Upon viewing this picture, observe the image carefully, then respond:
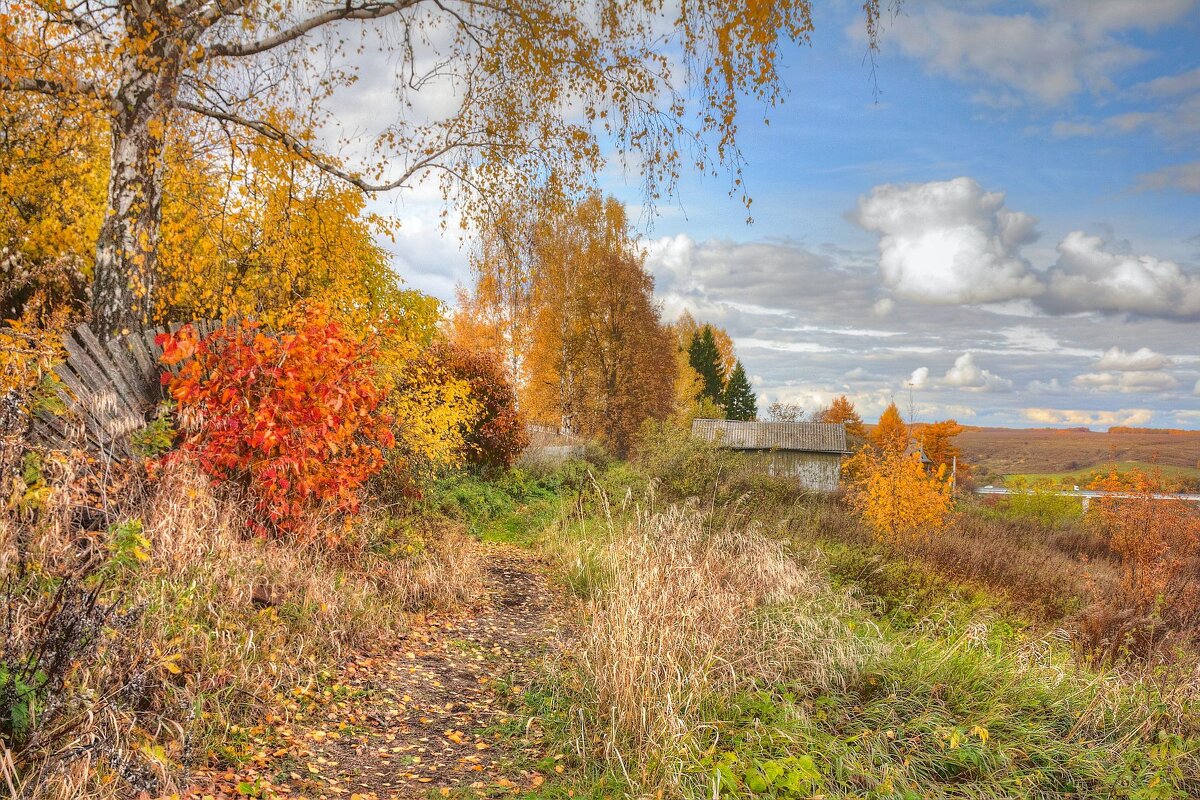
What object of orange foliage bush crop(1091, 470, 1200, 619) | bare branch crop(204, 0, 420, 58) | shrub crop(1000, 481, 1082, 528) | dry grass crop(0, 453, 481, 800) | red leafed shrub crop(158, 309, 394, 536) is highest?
bare branch crop(204, 0, 420, 58)

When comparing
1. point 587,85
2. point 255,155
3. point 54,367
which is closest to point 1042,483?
point 587,85

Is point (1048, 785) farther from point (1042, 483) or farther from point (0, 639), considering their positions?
point (1042, 483)

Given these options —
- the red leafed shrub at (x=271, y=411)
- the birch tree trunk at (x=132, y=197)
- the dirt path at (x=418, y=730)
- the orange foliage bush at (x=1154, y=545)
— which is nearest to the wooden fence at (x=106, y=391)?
the red leafed shrub at (x=271, y=411)

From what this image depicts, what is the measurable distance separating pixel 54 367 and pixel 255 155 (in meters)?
3.73

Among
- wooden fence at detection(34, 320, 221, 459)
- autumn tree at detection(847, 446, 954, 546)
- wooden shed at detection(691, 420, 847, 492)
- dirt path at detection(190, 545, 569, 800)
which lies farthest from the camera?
wooden shed at detection(691, 420, 847, 492)

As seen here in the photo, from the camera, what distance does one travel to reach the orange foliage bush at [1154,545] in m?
8.98

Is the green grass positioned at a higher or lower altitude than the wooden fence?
lower

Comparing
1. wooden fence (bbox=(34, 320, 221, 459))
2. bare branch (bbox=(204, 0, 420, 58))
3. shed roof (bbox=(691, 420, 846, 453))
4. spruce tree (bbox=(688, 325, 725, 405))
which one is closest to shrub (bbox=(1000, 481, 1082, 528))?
shed roof (bbox=(691, 420, 846, 453))

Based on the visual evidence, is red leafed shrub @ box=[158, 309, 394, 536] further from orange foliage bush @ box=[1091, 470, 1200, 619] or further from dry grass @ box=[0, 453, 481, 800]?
orange foliage bush @ box=[1091, 470, 1200, 619]

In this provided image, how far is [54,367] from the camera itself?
5.25 m

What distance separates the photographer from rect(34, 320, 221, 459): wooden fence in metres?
5.14

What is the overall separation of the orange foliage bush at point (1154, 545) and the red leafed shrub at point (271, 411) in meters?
9.10

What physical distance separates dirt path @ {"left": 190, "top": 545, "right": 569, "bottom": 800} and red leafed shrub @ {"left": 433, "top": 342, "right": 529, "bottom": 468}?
28.9 ft

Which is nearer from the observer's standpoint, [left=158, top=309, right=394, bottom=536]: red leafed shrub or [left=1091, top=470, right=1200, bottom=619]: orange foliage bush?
[left=158, top=309, right=394, bottom=536]: red leafed shrub
